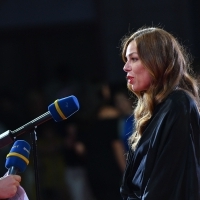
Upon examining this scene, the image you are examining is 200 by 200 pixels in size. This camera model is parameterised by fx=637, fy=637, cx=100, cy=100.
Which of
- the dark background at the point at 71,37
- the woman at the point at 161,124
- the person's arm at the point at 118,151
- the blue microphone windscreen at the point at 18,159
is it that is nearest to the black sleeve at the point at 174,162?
the woman at the point at 161,124

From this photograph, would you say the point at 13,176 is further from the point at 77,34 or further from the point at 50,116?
the point at 77,34

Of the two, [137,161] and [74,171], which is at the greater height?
[137,161]

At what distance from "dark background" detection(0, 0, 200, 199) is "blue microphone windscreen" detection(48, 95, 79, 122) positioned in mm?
3761

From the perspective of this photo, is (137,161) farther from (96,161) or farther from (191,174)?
(96,161)

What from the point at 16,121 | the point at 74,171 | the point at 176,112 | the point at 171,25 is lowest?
the point at 74,171

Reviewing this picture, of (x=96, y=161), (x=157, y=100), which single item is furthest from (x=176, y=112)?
(x=96, y=161)

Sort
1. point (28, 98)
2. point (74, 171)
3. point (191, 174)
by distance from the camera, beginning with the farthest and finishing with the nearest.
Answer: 1. point (28, 98)
2. point (74, 171)
3. point (191, 174)

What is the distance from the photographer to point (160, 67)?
9.14ft

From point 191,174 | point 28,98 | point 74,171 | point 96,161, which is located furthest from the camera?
point 28,98

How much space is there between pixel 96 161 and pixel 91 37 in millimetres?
1645

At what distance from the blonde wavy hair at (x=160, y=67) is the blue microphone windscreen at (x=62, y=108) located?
13.5 inches

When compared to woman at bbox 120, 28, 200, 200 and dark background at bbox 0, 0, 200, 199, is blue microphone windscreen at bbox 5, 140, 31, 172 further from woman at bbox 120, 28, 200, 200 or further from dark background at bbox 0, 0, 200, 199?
dark background at bbox 0, 0, 200, 199

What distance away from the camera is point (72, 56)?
679 cm

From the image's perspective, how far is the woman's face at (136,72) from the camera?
2791mm
